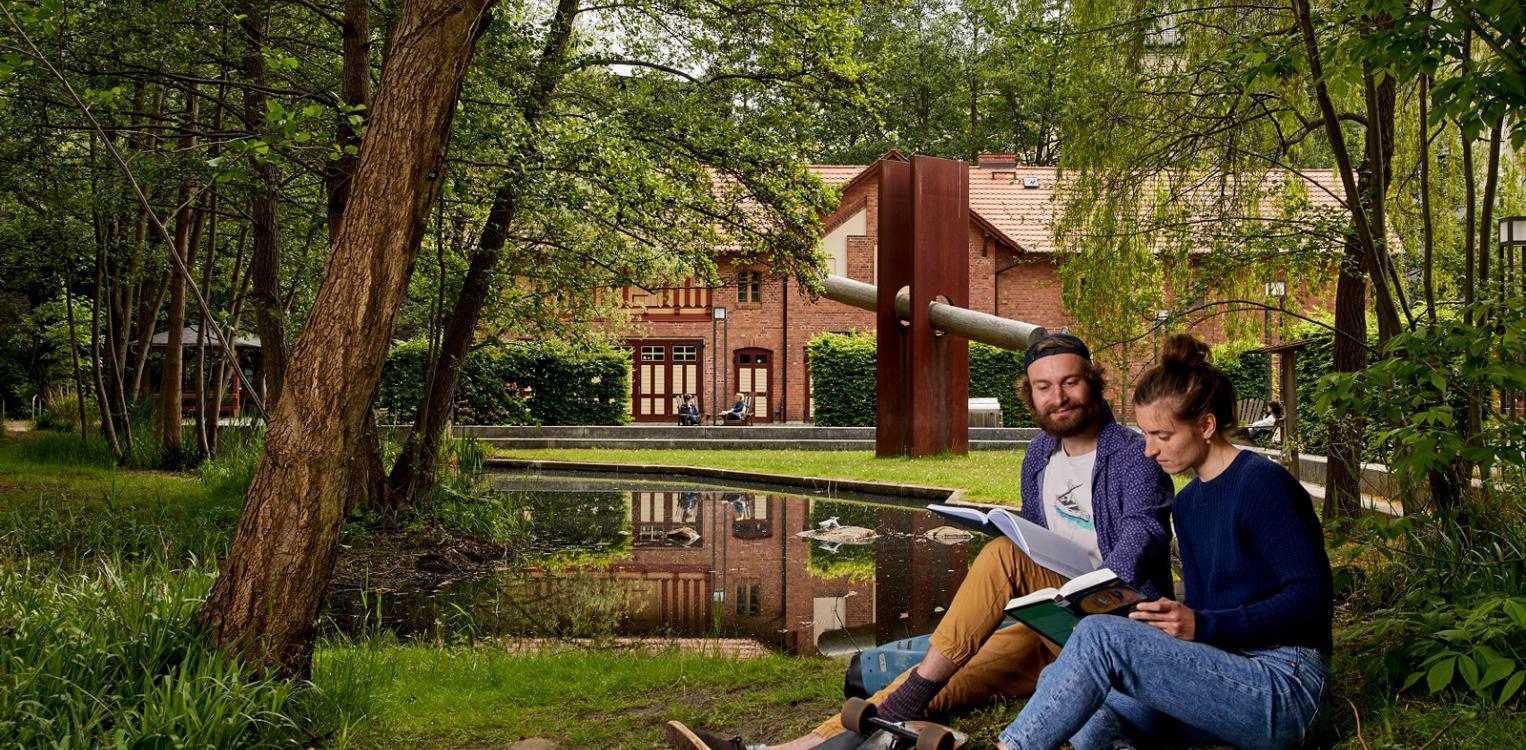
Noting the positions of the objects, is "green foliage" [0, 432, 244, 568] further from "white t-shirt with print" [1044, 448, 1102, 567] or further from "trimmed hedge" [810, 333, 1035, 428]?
"trimmed hedge" [810, 333, 1035, 428]

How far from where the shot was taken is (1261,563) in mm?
3043

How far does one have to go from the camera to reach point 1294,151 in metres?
8.47

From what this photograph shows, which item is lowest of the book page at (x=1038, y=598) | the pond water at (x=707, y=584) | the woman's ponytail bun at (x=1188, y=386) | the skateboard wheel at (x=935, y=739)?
the pond water at (x=707, y=584)

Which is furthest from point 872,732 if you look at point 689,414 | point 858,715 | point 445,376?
point 689,414

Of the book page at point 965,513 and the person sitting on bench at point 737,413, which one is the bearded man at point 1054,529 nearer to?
the book page at point 965,513

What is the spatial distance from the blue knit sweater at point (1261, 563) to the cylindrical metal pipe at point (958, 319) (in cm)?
1168

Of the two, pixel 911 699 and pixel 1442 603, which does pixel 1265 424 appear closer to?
pixel 1442 603

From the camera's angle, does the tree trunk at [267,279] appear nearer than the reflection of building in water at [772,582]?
No

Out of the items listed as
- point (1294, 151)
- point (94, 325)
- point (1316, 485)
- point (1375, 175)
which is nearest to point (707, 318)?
point (94, 325)

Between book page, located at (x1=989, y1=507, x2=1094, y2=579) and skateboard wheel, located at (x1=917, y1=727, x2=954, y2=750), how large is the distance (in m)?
0.50

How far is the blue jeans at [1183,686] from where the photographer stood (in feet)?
9.75

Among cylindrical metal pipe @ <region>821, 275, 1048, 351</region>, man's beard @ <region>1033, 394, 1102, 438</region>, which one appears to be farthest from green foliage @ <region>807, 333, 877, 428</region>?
man's beard @ <region>1033, 394, 1102, 438</region>

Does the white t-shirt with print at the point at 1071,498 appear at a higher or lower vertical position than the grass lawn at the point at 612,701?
higher

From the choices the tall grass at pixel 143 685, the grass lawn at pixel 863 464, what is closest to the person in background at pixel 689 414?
the grass lawn at pixel 863 464
